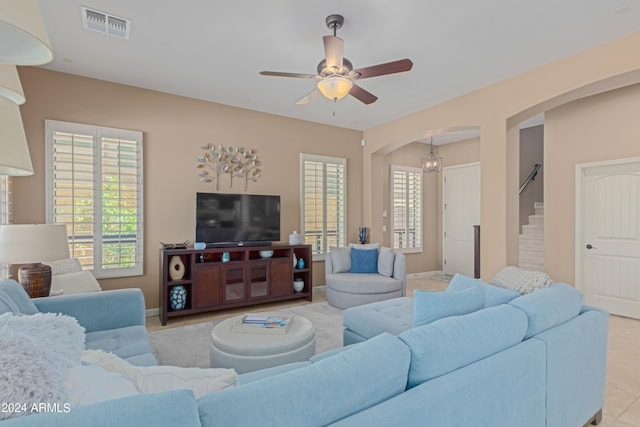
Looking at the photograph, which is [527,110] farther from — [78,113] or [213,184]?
[78,113]

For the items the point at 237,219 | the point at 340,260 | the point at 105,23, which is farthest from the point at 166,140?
the point at 340,260

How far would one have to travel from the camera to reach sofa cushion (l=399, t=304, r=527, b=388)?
1243 mm

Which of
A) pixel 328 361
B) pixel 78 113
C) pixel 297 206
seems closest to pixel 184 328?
pixel 297 206

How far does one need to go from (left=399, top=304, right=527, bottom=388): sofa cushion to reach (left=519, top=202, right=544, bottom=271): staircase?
15.3 ft

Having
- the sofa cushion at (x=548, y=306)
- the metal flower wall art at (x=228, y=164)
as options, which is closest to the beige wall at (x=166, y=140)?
the metal flower wall art at (x=228, y=164)

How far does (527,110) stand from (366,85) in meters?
1.85

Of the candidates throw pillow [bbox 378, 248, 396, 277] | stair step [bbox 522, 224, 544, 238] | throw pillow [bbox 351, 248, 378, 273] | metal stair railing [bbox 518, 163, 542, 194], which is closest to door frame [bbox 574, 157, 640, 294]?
stair step [bbox 522, 224, 544, 238]

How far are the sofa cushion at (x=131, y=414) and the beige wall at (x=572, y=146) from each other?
5.28 meters

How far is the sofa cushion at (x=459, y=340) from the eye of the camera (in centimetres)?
124

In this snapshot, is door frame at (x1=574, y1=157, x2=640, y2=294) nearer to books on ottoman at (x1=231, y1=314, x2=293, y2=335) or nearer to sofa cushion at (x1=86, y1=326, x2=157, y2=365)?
books on ottoman at (x1=231, y1=314, x2=293, y2=335)

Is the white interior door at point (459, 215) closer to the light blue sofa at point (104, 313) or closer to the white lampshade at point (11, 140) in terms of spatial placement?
the light blue sofa at point (104, 313)

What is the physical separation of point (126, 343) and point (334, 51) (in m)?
2.56

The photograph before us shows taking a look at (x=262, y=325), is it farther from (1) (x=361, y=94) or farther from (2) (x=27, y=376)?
(1) (x=361, y=94)

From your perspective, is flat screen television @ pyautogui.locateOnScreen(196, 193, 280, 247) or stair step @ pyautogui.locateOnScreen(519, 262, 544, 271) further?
stair step @ pyautogui.locateOnScreen(519, 262, 544, 271)
